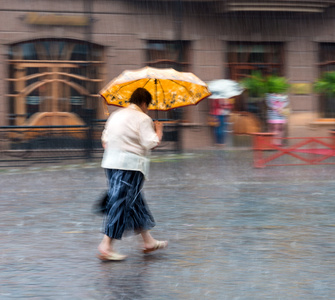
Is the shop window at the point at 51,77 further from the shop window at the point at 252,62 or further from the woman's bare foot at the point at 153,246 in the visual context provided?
the woman's bare foot at the point at 153,246

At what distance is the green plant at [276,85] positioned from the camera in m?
18.5

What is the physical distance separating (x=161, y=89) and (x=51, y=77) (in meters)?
11.9

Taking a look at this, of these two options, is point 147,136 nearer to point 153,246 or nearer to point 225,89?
point 153,246

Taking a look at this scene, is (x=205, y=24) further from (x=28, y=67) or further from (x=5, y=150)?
(x=5, y=150)

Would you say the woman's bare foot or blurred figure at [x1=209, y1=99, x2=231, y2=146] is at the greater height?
blurred figure at [x1=209, y1=99, x2=231, y2=146]

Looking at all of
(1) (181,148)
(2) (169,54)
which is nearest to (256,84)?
(2) (169,54)

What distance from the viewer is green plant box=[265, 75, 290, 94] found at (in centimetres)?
1845

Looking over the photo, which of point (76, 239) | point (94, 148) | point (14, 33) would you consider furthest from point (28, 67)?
point (76, 239)

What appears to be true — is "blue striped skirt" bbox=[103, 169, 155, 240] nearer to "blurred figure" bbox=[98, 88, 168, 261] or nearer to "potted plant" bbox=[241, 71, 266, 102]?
"blurred figure" bbox=[98, 88, 168, 261]

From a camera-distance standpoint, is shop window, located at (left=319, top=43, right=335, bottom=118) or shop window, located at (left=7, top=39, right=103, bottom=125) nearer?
shop window, located at (left=7, top=39, right=103, bottom=125)

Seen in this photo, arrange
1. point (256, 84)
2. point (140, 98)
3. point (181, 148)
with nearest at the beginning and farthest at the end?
point (140, 98) < point (181, 148) < point (256, 84)

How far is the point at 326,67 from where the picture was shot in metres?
20.1

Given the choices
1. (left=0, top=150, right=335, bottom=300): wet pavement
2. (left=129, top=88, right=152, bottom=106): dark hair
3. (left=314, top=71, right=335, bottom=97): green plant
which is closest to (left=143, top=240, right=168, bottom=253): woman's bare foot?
(left=0, top=150, right=335, bottom=300): wet pavement

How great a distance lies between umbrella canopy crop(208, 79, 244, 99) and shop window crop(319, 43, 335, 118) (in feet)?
9.57
